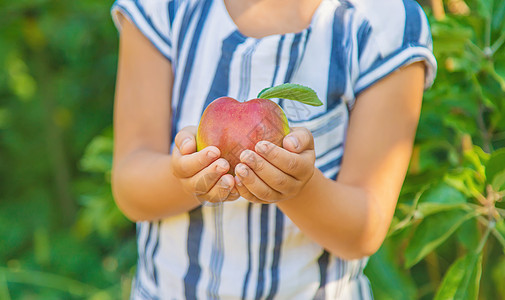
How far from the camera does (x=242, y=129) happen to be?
62 centimetres

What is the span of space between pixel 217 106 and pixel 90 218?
0.98 meters

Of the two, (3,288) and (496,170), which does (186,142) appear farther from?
(3,288)

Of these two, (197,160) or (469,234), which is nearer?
(197,160)

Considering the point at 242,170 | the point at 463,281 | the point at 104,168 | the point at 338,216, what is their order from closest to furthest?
the point at 242,170 → the point at 338,216 → the point at 463,281 → the point at 104,168

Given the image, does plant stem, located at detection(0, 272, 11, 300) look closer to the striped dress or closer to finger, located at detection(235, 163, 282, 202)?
the striped dress

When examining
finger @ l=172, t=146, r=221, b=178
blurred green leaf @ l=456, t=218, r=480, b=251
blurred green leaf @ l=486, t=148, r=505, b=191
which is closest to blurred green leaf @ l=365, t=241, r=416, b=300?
blurred green leaf @ l=456, t=218, r=480, b=251

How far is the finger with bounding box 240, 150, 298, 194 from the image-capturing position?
A: 0.57 meters

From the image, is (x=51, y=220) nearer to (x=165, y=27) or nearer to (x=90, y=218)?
(x=90, y=218)

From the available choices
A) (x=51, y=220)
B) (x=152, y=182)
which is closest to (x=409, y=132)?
(x=152, y=182)

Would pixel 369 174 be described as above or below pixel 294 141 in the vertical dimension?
below

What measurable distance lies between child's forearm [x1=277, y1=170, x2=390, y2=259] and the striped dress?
0.06 meters

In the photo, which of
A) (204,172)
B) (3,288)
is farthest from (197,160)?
(3,288)

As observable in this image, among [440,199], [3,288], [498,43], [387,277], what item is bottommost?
[3,288]

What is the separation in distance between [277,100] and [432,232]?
41 centimetres
